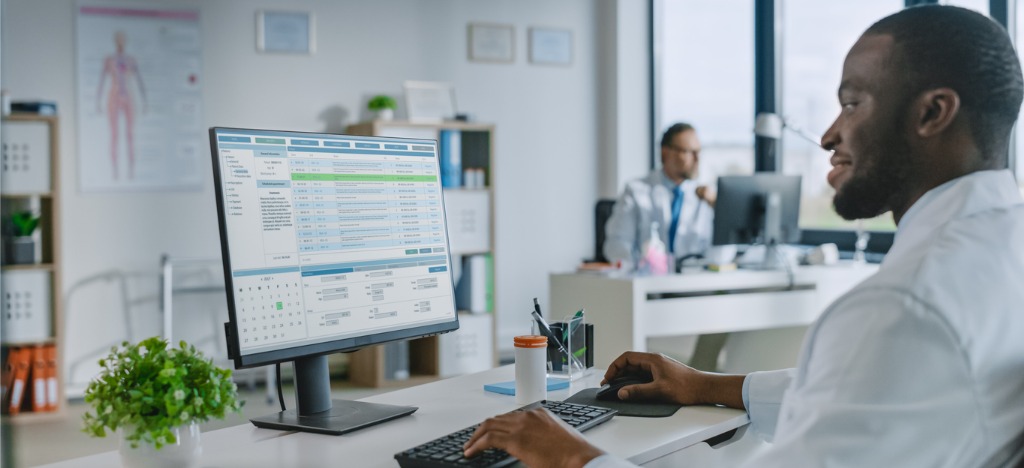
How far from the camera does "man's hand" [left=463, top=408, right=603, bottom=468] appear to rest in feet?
→ 3.90

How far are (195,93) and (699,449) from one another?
4.27 m

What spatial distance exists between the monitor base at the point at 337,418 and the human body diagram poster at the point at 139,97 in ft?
12.7

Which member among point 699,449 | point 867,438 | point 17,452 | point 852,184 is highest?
point 852,184

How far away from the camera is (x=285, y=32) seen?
5395mm

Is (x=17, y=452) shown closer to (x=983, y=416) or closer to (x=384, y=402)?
(x=384, y=402)

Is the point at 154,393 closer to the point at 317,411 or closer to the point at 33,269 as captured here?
the point at 317,411

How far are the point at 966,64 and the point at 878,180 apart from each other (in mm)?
163

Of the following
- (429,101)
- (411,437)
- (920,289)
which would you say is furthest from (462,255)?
(920,289)

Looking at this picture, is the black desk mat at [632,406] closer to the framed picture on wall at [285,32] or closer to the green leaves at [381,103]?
the green leaves at [381,103]

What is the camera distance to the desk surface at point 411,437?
130 cm

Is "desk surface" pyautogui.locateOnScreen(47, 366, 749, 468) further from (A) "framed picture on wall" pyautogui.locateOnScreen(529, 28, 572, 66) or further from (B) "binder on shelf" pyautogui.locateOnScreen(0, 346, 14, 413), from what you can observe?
(A) "framed picture on wall" pyautogui.locateOnScreen(529, 28, 572, 66)

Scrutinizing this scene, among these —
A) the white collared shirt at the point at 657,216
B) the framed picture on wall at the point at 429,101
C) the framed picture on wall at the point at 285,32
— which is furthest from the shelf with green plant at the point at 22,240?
the white collared shirt at the point at 657,216

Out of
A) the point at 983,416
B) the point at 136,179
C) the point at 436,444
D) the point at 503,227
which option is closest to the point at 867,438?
the point at 983,416

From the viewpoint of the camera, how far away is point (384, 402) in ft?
5.47
